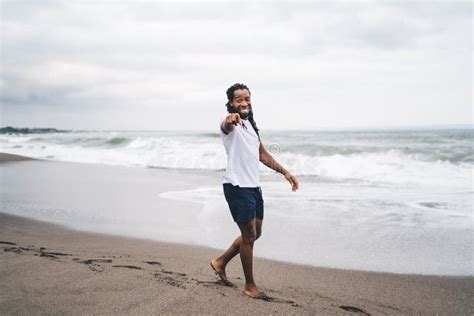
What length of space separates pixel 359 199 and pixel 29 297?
23.1ft

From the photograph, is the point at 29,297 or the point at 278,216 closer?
the point at 29,297

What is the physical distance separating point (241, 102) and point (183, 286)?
1641 mm

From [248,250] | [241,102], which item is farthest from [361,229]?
[241,102]

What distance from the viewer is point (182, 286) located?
3.47 m

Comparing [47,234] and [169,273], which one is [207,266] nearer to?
[169,273]

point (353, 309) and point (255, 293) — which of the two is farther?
point (255, 293)

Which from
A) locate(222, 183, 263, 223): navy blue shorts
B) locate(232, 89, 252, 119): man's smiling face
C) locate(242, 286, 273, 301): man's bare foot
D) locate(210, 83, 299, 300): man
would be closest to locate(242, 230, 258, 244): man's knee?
locate(210, 83, 299, 300): man

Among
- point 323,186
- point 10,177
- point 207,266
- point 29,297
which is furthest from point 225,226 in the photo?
point 10,177

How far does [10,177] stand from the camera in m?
12.9

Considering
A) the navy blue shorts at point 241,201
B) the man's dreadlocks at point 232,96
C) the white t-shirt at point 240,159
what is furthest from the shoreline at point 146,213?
the man's dreadlocks at point 232,96

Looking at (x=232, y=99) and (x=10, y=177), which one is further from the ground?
(x=232, y=99)

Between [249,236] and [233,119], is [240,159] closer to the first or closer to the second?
[233,119]

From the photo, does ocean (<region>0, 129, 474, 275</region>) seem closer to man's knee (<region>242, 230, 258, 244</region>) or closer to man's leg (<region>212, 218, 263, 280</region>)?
man's leg (<region>212, 218, 263, 280</region>)

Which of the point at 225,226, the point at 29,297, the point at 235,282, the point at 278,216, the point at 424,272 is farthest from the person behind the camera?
the point at 278,216
